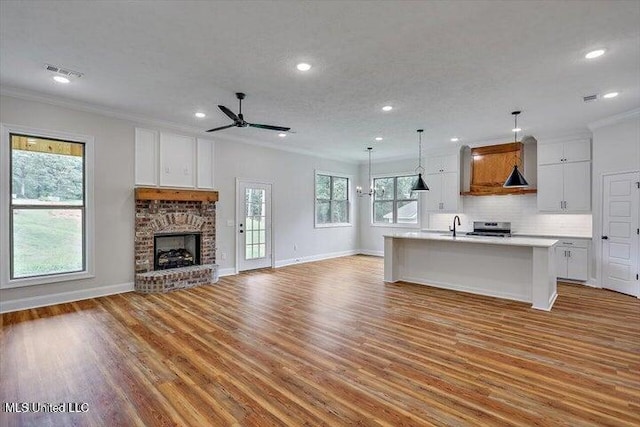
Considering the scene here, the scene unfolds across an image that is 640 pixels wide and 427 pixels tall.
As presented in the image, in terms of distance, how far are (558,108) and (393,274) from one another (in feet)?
12.5

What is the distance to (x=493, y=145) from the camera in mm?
7406

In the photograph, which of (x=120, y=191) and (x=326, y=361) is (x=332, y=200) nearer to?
(x=120, y=191)

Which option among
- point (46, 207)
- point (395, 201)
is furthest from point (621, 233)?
point (46, 207)

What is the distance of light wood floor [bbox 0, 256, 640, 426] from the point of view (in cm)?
229

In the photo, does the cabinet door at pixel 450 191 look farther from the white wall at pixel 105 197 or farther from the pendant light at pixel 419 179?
the white wall at pixel 105 197

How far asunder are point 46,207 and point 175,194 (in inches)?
71.3

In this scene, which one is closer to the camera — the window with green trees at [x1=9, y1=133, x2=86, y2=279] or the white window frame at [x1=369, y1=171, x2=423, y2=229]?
the window with green trees at [x1=9, y1=133, x2=86, y2=279]

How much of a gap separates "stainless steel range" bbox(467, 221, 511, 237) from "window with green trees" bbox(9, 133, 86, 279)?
24.7 feet

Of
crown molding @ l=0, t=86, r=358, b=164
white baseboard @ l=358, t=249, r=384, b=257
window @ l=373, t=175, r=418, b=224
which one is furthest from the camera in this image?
white baseboard @ l=358, t=249, r=384, b=257

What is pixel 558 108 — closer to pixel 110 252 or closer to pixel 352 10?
pixel 352 10

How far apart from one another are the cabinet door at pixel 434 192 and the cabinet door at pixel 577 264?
2.87 meters

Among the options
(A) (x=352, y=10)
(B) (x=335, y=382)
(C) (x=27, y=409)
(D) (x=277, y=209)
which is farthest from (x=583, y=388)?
(D) (x=277, y=209)

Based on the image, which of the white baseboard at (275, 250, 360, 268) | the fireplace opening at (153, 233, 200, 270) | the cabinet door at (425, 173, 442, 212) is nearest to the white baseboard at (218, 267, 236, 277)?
the fireplace opening at (153, 233, 200, 270)

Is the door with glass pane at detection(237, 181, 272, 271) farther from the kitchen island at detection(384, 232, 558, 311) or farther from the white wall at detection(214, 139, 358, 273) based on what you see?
the kitchen island at detection(384, 232, 558, 311)
